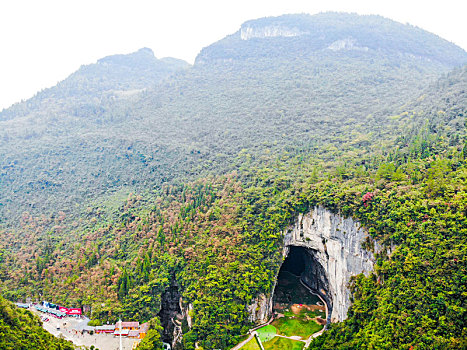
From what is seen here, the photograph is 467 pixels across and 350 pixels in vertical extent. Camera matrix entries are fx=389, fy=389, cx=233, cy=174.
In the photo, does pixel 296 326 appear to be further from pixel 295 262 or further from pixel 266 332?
pixel 295 262

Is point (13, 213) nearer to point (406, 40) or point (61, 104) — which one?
point (61, 104)

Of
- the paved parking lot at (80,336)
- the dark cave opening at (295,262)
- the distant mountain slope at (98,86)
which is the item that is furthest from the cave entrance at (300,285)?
the distant mountain slope at (98,86)

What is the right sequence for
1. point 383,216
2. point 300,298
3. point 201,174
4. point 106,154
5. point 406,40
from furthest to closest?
point 406,40 < point 106,154 < point 201,174 < point 300,298 < point 383,216

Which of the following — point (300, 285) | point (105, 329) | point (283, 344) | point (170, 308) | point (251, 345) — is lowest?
point (283, 344)

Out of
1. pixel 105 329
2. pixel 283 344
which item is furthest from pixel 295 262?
pixel 105 329

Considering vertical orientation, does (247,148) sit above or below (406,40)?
below

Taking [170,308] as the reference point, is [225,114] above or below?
above

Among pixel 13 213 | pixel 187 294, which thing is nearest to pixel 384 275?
pixel 187 294
